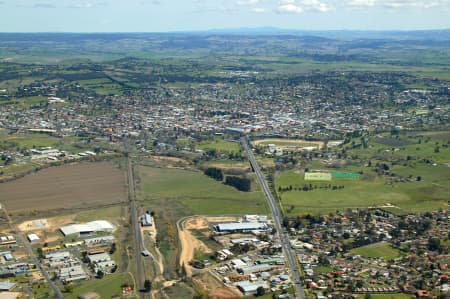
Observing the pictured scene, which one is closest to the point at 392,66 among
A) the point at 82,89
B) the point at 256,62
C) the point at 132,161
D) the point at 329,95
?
the point at 256,62

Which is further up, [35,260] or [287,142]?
[287,142]

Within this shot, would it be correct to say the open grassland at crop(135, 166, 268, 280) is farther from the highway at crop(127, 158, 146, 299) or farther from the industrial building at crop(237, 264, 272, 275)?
the industrial building at crop(237, 264, 272, 275)

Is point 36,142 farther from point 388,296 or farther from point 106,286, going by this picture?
point 388,296

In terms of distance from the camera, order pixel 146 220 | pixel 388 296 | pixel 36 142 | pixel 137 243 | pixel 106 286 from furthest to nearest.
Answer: pixel 36 142 < pixel 146 220 < pixel 137 243 < pixel 106 286 < pixel 388 296

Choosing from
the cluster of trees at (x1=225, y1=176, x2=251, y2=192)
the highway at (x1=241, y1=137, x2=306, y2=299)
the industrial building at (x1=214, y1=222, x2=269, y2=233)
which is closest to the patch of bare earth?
the industrial building at (x1=214, y1=222, x2=269, y2=233)

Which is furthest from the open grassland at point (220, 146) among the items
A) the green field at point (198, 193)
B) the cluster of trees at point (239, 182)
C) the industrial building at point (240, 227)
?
the industrial building at point (240, 227)

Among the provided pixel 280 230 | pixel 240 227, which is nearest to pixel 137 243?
pixel 240 227
